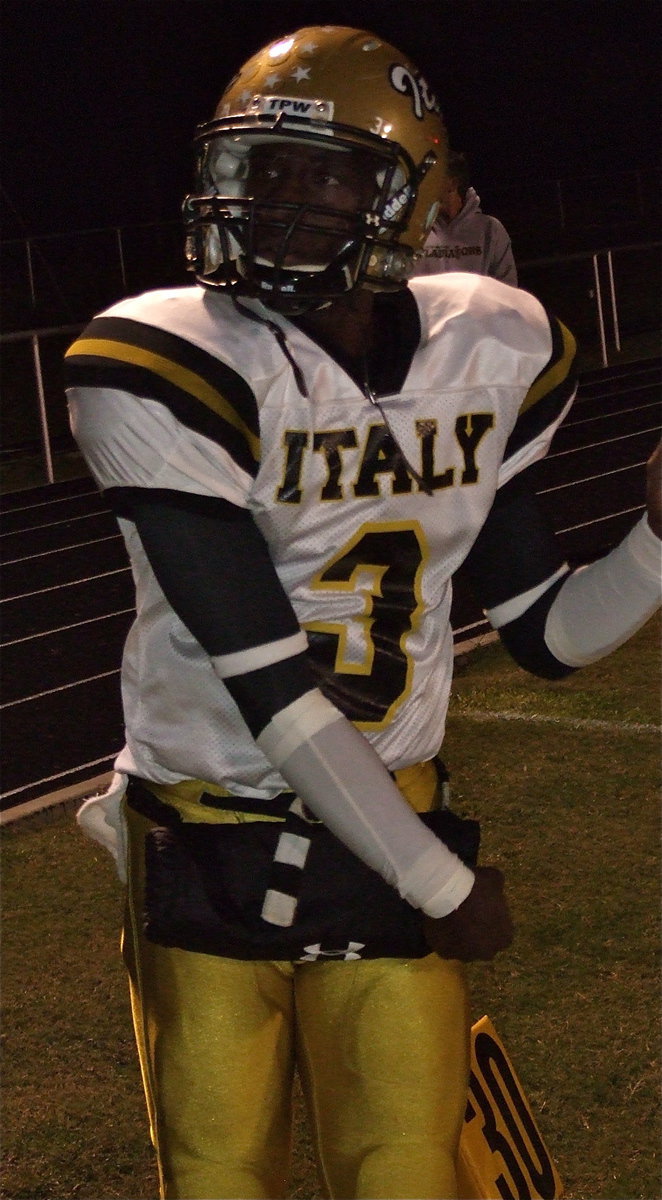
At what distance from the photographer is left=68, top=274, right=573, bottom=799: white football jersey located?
1.82 m

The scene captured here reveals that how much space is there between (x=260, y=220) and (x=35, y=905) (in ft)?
8.52

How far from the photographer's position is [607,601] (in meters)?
2.05

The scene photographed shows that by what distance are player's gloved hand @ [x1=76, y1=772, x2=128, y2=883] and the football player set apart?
0.02 metres

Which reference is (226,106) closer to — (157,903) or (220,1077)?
(157,903)

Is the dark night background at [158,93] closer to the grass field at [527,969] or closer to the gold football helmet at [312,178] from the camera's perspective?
the grass field at [527,969]

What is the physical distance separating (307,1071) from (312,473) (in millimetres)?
722

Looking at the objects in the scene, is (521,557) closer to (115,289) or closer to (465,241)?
(465,241)

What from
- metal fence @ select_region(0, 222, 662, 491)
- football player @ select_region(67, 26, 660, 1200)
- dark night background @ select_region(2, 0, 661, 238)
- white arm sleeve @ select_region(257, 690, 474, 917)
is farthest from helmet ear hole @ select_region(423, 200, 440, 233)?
dark night background @ select_region(2, 0, 661, 238)

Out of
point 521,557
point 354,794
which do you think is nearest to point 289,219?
point 521,557

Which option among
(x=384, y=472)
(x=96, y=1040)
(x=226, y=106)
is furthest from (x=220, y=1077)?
(x=96, y=1040)

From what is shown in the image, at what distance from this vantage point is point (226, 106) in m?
1.98

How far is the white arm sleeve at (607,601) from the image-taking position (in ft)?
6.57

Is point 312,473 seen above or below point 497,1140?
above

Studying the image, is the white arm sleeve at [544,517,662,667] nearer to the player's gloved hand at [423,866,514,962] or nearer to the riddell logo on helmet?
the player's gloved hand at [423,866,514,962]
